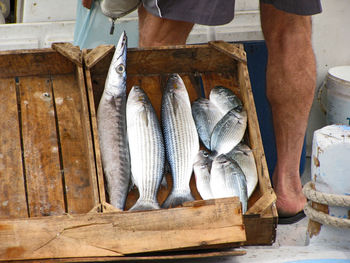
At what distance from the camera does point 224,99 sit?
8.17ft

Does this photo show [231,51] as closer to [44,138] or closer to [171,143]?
[171,143]

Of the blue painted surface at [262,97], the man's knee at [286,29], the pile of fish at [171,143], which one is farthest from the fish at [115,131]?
the blue painted surface at [262,97]

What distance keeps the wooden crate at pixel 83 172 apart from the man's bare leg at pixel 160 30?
127mm

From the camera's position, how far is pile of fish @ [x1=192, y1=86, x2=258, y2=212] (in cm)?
213

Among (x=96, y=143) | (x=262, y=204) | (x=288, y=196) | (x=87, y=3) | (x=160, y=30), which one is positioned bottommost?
(x=288, y=196)

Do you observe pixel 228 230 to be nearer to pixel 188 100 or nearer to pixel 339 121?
pixel 188 100

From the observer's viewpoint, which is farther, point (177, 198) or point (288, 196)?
point (288, 196)

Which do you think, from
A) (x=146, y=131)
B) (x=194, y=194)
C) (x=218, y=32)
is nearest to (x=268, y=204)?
(x=194, y=194)

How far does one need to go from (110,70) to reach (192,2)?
51cm

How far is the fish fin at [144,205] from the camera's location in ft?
6.56

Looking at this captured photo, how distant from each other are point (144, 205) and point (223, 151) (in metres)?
0.50

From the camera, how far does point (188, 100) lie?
2.47m

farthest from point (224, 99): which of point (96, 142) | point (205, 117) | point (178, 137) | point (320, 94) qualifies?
point (320, 94)

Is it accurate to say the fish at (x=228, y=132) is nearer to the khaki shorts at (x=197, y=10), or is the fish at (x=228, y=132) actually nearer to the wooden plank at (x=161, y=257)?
the khaki shorts at (x=197, y=10)
